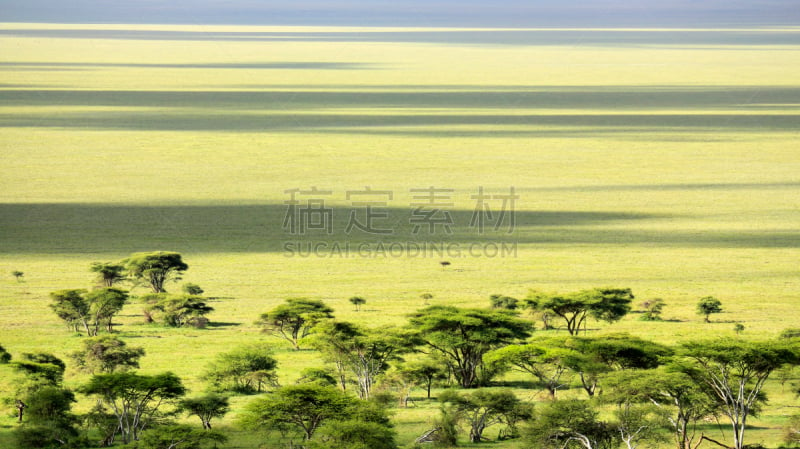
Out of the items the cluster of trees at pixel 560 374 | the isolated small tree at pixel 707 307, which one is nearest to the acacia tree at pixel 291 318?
the cluster of trees at pixel 560 374

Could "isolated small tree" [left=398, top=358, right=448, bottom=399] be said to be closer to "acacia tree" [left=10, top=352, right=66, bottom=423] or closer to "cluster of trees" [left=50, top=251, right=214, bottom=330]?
"acacia tree" [left=10, top=352, right=66, bottom=423]

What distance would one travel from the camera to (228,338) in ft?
112

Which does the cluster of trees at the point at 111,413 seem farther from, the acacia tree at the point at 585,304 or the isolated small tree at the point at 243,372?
the acacia tree at the point at 585,304

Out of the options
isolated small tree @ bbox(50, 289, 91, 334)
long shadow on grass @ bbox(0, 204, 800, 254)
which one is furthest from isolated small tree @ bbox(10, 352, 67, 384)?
long shadow on grass @ bbox(0, 204, 800, 254)

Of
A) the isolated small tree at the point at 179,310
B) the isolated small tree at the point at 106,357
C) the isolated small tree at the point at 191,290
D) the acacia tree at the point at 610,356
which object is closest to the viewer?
the acacia tree at the point at 610,356

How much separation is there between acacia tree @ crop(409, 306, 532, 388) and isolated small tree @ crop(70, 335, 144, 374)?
770 centimetres

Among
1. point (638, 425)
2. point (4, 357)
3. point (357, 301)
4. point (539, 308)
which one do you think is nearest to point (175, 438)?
point (638, 425)

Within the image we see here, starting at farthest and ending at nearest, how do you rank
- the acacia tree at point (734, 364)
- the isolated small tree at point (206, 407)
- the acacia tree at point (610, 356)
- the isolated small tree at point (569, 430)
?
the acacia tree at point (610, 356) < the isolated small tree at point (206, 407) < the acacia tree at point (734, 364) < the isolated small tree at point (569, 430)

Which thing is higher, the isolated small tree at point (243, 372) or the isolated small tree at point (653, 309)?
the isolated small tree at point (653, 309)

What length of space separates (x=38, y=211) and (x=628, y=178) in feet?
130

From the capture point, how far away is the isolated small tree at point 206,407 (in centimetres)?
2267

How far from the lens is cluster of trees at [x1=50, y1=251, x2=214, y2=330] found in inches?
1379

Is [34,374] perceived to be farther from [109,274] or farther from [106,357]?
[109,274]

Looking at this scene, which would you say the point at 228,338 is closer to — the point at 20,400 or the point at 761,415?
the point at 20,400
